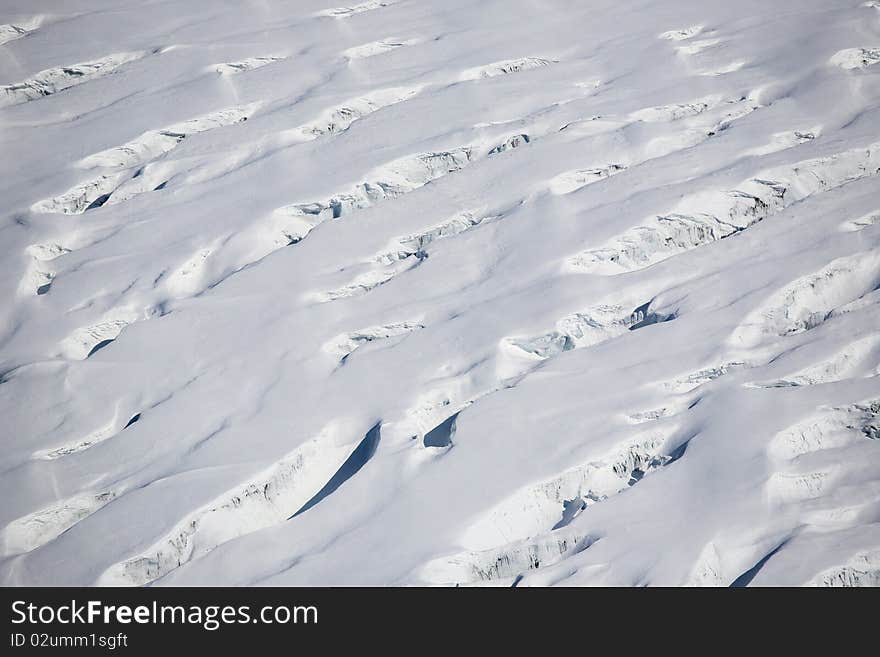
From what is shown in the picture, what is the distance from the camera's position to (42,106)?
5125mm

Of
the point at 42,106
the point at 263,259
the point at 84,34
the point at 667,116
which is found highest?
the point at 84,34

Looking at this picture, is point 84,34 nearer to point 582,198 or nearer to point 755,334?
point 582,198

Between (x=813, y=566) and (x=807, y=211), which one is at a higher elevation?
(x=807, y=211)

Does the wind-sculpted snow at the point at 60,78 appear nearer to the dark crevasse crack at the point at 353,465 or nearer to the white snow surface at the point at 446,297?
the white snow surface at the point at 446,297

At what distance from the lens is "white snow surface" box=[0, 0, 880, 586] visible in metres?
2.91

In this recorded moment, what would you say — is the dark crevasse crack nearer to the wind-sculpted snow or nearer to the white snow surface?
the white snow surface


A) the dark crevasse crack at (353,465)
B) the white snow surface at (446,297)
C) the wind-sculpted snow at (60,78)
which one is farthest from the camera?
the wind-sculpted snow at (60,78)

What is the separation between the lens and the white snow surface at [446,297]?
2.91 m

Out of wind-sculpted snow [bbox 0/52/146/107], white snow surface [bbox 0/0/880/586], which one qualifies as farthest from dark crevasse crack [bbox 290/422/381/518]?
wind-sculpted snow [bbox 0/52/146/107]

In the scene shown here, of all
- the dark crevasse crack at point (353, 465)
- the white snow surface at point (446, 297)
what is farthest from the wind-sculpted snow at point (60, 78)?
the dark crevasse crack at point (353, 465)

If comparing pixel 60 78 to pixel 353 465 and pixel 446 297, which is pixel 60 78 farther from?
pixel 353 465

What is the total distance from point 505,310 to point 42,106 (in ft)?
10.5
